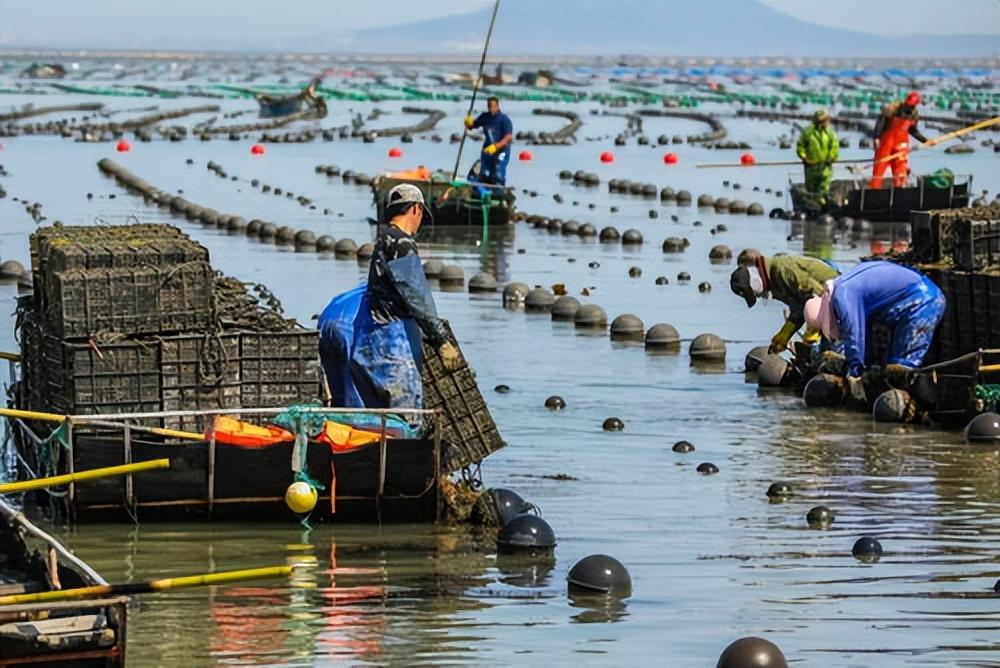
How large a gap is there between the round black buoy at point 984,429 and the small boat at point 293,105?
→ 6191 cm

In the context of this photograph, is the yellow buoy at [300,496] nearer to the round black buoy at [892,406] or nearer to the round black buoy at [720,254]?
the round black buoy at [892,406]

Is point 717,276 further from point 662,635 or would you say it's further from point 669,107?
point 669,107

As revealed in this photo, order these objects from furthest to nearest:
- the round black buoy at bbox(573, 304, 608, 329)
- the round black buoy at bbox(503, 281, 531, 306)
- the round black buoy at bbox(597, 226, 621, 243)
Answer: the round black buoy at bbox(597, 226, 621, 243) → the round black buoy at bbox(503, 281, 531, 306) → the round black buoy at bbox(573, 304, 608, 329)

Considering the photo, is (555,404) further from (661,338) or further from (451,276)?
(451,276)

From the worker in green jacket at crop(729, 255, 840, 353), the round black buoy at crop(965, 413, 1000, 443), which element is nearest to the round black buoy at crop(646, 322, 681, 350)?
the worker in green jacket at crop(729, 255, 840, 353)

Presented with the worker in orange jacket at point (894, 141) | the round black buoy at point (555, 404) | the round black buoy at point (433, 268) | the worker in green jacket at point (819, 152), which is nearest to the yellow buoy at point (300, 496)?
→ the round black buoy at point (555, 404)

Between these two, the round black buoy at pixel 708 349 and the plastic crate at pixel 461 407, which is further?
the round black buoy at pixel 708 349

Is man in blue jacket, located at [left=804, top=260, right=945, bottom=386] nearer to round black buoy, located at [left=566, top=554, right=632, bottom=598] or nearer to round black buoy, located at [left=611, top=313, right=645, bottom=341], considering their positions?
round black buoy, located at [left=611, top=313, right=645, bottom=341]

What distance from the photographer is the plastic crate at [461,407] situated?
1441 centimetres

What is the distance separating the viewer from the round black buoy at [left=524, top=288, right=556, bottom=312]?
2528 centimetres

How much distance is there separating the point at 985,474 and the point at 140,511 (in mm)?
6095

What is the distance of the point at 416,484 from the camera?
13680 mm

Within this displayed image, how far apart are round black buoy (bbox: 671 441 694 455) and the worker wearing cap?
131 inches

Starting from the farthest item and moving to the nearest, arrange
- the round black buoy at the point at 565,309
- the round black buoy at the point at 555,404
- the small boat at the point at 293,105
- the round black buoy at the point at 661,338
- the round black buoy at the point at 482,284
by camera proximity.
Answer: the small boat at the point at 293,105 < the round black buoy at the point at 482,284 < the round black buoy at the point at 565,309 < the round black buoy at the point at 661,338 < the round black buoy at the point at 555,404
